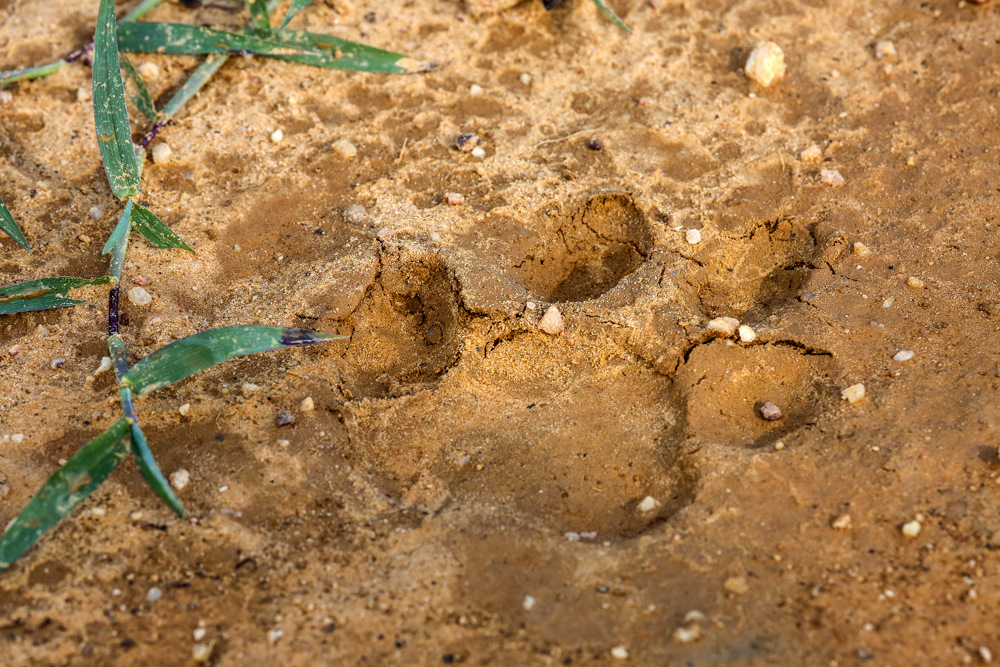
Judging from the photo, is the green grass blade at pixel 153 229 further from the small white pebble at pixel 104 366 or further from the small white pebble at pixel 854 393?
the small white pebble at pixel 854 393

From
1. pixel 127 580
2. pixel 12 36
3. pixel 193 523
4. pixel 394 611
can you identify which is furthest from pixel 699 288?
pixel 12 36

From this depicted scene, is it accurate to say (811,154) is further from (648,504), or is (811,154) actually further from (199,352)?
(199,352)

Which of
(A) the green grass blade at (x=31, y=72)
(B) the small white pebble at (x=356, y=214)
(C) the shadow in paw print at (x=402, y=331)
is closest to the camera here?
(C) the shadow in paw print at (x=402, y=331)

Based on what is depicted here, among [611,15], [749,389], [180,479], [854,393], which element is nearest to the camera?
[180,479]

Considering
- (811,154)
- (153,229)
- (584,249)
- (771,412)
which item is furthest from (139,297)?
(811,154)

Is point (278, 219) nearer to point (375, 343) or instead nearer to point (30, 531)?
point (375, 343)

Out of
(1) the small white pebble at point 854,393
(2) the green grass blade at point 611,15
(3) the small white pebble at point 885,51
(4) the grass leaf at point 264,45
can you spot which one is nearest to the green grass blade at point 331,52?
(4) the grass leaf at point 264,45

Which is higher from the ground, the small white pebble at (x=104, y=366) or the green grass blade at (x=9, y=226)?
the green grass blade at (x=9, y=226)
